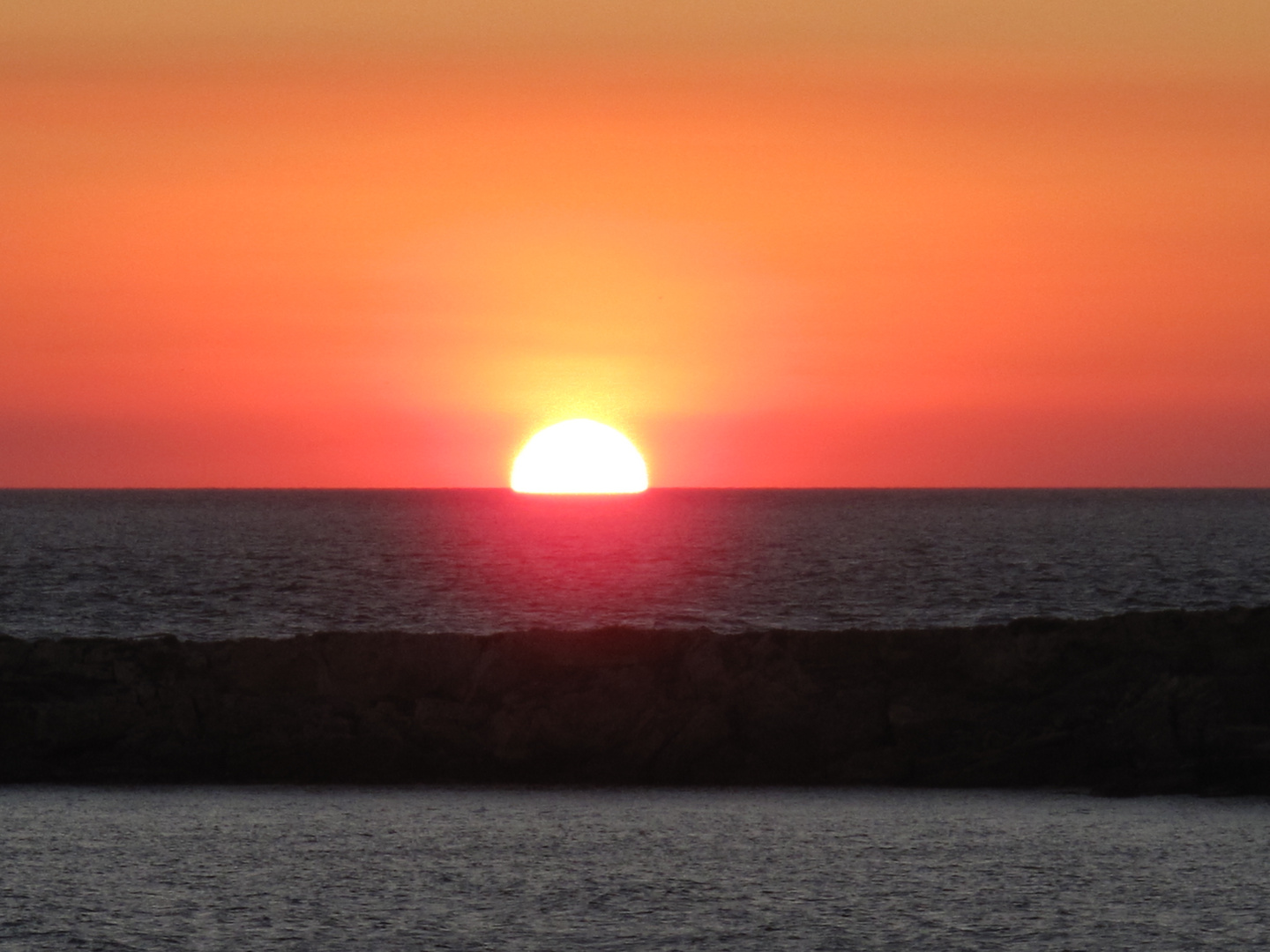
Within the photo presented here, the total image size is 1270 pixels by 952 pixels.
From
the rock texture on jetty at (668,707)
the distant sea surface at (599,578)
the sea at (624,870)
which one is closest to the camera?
the sea at (624,870)

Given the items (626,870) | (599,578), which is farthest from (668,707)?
(599,578)

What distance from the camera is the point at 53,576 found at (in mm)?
84125

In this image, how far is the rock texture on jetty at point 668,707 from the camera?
2659 cm

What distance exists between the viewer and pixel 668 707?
27.4 meters

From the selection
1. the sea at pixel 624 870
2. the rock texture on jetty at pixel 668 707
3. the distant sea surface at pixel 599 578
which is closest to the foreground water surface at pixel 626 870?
the sea at pixel 624 870

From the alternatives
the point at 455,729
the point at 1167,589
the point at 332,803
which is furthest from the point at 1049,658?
the point at 1167,589

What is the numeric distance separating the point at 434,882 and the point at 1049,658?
1344cm

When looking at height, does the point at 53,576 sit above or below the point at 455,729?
above

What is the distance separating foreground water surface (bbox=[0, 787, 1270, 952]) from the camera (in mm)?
16125

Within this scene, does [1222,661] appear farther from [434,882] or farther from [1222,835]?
[434,882]

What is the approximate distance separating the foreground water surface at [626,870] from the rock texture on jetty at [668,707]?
1.41 meters

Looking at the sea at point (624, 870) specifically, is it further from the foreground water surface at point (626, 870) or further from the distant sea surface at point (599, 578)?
the distant sea surface at point (599, 578)

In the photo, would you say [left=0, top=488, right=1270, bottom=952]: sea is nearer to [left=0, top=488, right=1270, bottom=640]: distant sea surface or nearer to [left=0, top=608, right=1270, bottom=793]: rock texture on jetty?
[left=0, top=608, right=1270, bottom=793]: rock texture on jetty

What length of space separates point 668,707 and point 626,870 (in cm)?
826
